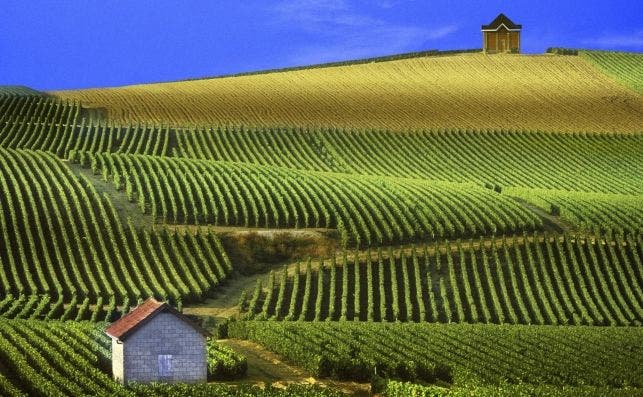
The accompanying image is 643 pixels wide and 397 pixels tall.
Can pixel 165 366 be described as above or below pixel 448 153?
below

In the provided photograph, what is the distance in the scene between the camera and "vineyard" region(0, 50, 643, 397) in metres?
40.5

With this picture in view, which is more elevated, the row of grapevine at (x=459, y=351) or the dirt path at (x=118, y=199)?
the dirt path at (x=118, y=199)

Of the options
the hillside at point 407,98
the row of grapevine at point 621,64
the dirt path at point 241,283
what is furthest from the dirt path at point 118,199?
the row of grapevine at point 621,64

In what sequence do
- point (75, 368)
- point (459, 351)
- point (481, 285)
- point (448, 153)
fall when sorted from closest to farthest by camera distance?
point (75, 368) → point (459, 351) → point (481, 285) → point (448, 153)

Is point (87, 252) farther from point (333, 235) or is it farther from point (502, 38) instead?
point (502, 38)

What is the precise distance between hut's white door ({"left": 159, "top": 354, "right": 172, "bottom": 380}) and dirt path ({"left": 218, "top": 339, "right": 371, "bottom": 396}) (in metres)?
2.36

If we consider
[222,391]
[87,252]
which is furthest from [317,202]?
[222,391]

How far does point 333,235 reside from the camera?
61.5 meters

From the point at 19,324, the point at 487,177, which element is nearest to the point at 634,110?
the point at 487,177

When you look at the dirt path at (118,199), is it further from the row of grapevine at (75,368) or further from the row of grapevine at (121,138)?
the row of grapevine at (75,368)

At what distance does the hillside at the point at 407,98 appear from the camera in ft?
304

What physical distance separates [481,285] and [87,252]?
1626 cm

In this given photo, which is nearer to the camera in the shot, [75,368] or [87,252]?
[75,368]

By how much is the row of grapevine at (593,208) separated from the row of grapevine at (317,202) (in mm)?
2030
